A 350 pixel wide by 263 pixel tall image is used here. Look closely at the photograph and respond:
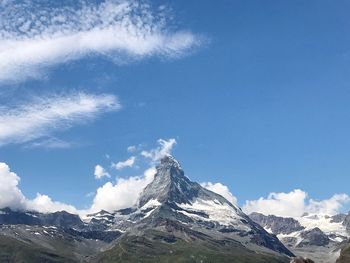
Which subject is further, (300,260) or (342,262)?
(342,262)

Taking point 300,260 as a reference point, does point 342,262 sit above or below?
above

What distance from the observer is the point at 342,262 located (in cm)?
16888

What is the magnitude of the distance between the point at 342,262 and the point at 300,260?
105650 mm

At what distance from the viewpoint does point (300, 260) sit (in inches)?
2832
